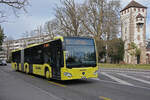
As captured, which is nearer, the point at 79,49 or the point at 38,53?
the point at 79,49

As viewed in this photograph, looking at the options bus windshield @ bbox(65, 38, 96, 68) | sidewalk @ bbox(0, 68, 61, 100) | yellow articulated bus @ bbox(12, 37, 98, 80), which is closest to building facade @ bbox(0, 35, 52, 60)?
yellow articulated bus @ bbox(12, 37, 98, 80)

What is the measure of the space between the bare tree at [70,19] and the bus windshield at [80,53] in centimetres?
2764

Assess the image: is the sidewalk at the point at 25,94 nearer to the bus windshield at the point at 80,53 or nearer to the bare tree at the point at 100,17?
the bus windshield at the point at 80,53

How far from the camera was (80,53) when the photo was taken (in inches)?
426

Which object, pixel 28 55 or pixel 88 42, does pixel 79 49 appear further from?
pixel 28 55

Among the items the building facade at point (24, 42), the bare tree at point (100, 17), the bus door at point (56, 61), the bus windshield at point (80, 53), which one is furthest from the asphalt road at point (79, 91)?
the building facade at point (24, 42)

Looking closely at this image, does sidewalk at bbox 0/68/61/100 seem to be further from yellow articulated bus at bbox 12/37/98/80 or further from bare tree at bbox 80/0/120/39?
bare tree at bbox 80/0/120/39

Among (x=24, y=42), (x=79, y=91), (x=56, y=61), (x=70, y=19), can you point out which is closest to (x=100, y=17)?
(x=70, y=19)

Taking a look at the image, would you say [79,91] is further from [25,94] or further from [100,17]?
[100,17]

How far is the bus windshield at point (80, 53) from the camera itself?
34.6 feet

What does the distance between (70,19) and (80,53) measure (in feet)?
98.5

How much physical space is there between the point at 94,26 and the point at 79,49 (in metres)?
28.0

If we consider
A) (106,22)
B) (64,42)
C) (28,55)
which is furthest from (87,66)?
(106,22)

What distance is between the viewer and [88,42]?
449 inches
